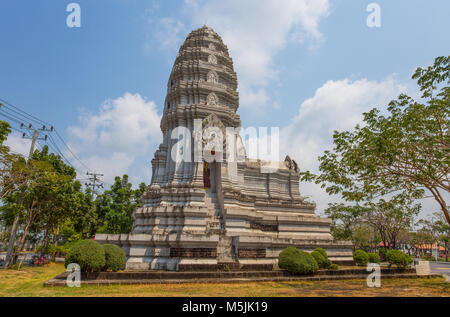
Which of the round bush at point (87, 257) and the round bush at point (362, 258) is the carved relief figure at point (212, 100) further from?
the round bush at point (362, 258)

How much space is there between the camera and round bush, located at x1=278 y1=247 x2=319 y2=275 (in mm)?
14492

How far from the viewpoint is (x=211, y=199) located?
2081 centimetres

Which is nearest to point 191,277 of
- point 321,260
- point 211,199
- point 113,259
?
point 113,259

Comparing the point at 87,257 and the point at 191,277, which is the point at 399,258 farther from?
the point at 87,257

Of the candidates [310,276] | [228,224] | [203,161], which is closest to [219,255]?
[228,224]

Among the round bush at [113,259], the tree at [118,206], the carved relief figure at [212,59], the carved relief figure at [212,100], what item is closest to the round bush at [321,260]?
the round bush at [113,259]

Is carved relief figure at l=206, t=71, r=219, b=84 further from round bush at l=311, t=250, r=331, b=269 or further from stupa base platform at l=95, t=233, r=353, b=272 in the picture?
round bush at l=311, t=250, r=331, b=269

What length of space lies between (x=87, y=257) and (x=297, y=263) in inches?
389

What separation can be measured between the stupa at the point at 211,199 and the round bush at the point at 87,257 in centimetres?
384

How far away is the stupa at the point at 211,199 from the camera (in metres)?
16.2

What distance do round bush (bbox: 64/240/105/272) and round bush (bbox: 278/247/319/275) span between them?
8836 millimetres

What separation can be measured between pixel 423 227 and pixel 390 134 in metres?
47.9

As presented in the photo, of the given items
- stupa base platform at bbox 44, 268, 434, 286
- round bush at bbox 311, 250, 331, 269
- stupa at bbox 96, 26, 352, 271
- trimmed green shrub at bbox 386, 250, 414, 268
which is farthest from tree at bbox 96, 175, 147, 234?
trimmed green shrub at bbox 386, 250, 414, 268
